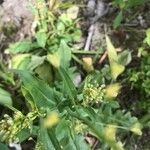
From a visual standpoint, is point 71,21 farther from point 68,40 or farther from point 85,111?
point 85,111

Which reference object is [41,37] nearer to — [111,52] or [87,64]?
[87,64]

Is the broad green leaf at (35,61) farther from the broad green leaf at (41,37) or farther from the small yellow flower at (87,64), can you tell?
the small yellow flower at (87,64)

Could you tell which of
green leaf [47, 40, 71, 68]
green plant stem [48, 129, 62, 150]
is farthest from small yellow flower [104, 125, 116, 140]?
green leaf [47, 40, 71, 68]

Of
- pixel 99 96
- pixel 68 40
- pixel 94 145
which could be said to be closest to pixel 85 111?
pixel 99 96

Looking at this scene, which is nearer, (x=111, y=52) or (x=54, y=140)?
(x=54, y=140)

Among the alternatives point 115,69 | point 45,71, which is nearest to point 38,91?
point 115,69

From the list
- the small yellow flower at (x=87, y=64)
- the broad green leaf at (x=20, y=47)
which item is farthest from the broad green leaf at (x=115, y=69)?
the broad green leaf at (x=20, y=47)

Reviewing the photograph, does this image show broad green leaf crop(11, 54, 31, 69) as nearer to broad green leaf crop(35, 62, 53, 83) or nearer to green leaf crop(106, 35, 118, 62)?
broad green leaf crop(35, 62, 53, 83)
